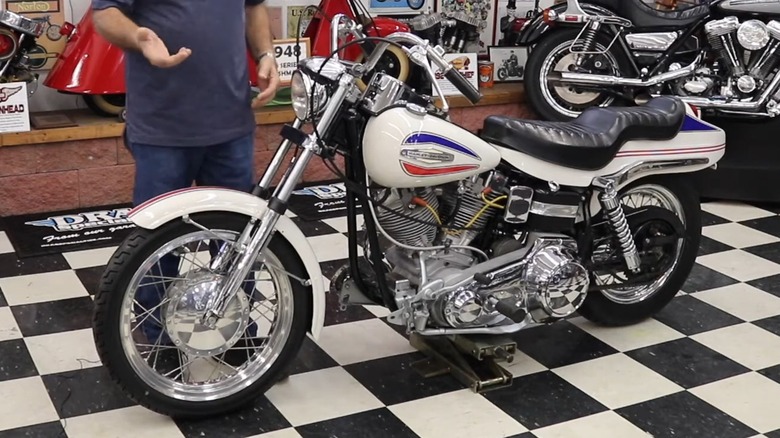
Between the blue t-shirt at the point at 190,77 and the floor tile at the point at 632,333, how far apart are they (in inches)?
59.9

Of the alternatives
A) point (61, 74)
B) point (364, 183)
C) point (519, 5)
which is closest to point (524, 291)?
point (364, 183)

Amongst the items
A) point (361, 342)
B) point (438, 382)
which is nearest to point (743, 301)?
point (438, 382)

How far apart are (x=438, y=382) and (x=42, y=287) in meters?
1.60

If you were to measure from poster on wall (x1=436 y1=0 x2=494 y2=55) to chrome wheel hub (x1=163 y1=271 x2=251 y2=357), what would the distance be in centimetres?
321

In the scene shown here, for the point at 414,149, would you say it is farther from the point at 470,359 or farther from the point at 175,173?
the point at 470,359

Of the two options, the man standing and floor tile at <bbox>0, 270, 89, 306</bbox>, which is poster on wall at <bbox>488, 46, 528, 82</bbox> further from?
the man standing

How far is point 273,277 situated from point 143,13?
83 cm

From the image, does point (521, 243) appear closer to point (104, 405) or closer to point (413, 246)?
point (413, 246)

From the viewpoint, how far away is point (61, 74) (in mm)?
4695

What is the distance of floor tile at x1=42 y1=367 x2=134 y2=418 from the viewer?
305cm

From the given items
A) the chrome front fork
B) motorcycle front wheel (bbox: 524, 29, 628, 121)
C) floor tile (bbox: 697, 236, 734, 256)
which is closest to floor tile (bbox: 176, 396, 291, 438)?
the chrome front fork

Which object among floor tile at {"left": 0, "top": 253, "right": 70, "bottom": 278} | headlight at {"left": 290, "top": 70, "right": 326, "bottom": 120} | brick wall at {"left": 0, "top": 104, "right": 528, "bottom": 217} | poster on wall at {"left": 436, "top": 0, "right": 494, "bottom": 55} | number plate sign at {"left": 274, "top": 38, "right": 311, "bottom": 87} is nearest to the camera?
headlight at {"left": 290, "top": 70, "right": 326, "bottom": 120}

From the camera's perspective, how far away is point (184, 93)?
296 centimetres

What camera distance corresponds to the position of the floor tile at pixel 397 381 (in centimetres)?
322
